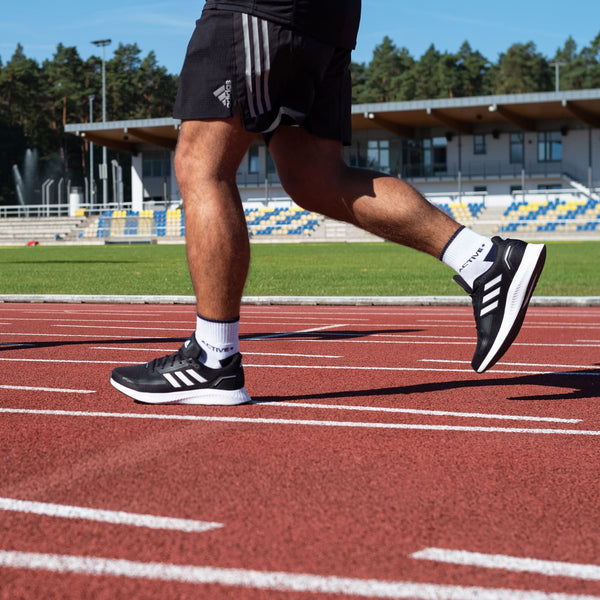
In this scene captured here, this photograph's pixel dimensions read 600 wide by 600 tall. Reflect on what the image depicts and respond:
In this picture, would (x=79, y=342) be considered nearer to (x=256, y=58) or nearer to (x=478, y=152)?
(x=256, y=58)

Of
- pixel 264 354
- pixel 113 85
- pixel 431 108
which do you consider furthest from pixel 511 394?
pixel 113 85

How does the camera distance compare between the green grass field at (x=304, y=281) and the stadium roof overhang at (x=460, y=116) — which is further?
→ the stadium roof overhang at (x=460, y=116)

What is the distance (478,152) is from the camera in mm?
55969

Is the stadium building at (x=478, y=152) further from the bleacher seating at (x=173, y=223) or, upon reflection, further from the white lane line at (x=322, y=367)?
the white lane line at (x=322, y=367)

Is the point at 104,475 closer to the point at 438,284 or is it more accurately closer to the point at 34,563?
the point at 34,563

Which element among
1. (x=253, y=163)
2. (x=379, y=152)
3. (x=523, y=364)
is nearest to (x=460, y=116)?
(x=379, y=152)

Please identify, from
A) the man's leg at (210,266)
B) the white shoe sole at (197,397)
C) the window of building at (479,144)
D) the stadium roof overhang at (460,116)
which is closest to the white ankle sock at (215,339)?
the man's leg at (210,266)

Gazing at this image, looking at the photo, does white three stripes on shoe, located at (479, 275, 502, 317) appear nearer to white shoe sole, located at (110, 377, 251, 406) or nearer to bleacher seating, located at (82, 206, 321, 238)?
white shoe sole, located at (110, 377, 251, 406)

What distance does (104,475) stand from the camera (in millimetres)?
A: 2305

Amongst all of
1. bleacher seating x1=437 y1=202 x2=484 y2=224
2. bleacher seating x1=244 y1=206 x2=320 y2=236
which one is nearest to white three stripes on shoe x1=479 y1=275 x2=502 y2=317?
bleacher seating x1=437 y1=202 x2=484 y2=224

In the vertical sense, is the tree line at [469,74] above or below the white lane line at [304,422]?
above

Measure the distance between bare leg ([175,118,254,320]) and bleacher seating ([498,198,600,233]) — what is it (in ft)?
141

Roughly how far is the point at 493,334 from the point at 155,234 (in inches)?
1992

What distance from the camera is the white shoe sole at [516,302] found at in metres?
3.22
